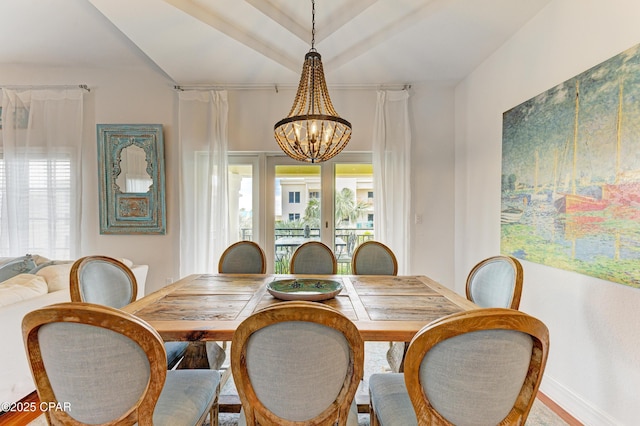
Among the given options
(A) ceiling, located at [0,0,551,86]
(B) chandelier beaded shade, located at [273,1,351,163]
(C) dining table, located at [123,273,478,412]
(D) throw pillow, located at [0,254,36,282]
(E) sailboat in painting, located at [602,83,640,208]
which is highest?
(A) ceiling, located at [0,0,551,86]

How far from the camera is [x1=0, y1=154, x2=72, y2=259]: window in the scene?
3.35m

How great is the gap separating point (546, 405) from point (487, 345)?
5.80 feet

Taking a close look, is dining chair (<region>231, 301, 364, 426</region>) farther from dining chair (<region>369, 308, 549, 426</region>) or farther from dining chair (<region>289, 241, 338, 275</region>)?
dining chair (<region>289, 241, 338, 275</region>)

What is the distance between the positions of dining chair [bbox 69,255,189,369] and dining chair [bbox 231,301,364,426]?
98 cm

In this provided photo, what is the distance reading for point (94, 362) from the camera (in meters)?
0.94

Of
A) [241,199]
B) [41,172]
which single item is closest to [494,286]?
[241,199]

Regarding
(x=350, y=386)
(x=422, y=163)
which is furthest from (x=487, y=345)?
(x=422, y=163)

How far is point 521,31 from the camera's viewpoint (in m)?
2.42

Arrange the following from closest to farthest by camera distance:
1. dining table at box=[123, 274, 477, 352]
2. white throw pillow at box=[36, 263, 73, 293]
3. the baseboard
Result: dining table at box=[123, 274, 477, 352] → the baseboard → white throw pillow at box=[36, 263, 73, 293]

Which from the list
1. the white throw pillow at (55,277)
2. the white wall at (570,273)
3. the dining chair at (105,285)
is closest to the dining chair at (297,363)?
the dining chair at (105,285)

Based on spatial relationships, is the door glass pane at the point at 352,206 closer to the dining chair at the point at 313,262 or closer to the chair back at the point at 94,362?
the dining chair at the point at 313,262

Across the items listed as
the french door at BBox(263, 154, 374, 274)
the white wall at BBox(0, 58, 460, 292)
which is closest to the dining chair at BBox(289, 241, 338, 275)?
the french door at BBox(263, 154, 374, 274)

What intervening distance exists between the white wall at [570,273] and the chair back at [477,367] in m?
1.13

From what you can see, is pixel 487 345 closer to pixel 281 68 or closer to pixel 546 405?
pixel 546 405
